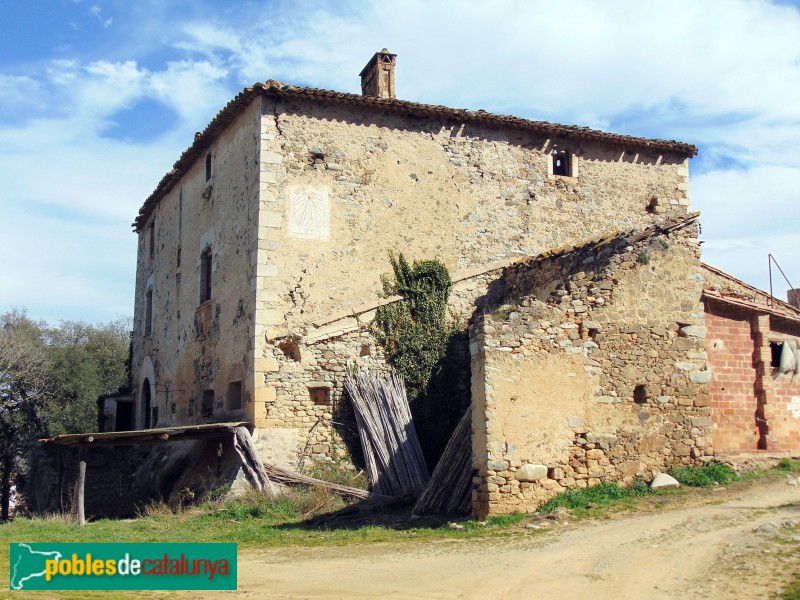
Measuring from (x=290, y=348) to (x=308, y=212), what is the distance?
104 inches

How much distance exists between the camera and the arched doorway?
72.0 ft

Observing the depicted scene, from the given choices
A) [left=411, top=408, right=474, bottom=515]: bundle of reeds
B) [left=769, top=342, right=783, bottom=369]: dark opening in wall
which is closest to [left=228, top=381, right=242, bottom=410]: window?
[left=411, top=408, right=474, bottom=515]: bundle of reeds

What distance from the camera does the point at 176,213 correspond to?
69.2 feet

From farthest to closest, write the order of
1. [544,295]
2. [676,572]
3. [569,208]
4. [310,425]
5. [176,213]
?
[176,213]
[569,208]
[310,425]
[544,295]
[676,572]

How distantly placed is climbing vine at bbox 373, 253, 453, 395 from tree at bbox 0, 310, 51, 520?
16472mm

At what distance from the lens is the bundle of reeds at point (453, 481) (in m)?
12.0

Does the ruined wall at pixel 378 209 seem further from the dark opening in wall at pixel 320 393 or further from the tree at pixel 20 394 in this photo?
the tree at pixel 20 394

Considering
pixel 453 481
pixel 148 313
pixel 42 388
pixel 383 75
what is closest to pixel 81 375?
pixel 42 388

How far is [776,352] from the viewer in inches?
525

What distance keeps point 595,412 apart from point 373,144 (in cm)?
740

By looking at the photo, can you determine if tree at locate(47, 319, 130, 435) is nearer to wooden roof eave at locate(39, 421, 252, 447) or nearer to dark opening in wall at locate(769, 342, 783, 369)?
wooden roof eave at locate(39, 421, 252, 447)

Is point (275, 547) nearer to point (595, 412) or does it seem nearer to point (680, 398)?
point (595, 412)

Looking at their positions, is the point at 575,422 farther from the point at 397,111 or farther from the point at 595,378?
the point at 397,111

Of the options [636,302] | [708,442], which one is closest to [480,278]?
[636,302]
